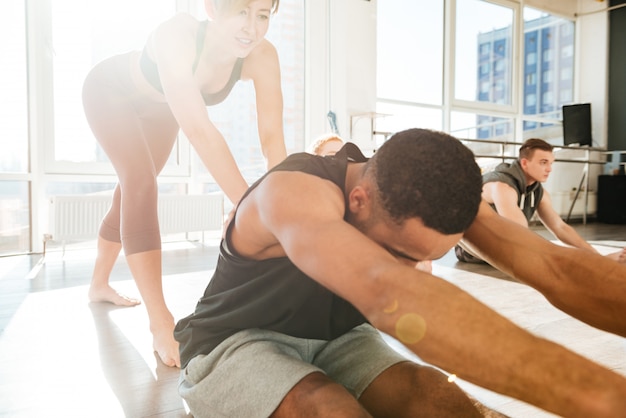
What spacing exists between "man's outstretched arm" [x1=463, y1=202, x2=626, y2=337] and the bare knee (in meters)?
0.35

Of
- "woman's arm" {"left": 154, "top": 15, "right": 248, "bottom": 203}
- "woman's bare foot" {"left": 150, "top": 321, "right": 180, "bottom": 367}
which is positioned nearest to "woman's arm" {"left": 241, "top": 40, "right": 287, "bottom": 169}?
"woman's arm" {"left": 154, "top": 15, "right": 248, "bottom": 203}

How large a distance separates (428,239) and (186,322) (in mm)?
517

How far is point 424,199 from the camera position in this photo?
0.60 meters

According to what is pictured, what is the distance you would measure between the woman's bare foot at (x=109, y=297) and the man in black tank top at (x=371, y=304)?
1.25 metres

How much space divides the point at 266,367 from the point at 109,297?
155 centimetres

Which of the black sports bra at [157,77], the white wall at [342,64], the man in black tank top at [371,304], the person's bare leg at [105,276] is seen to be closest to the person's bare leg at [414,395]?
the man in black tank top at [371,304]

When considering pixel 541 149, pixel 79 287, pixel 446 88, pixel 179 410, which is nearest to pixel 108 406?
pixel 179 410

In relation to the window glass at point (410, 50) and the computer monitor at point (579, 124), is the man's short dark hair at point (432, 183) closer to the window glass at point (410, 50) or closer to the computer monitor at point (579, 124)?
the window glass at point (410, 50)

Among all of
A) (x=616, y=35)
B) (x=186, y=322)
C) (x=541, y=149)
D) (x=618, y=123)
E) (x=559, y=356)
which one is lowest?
(x=186, y=322)

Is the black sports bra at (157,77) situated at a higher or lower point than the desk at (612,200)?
higher

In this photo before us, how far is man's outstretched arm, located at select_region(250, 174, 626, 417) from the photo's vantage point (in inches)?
17.7

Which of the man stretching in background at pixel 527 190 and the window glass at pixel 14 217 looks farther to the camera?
the window glass at pixel 14 217

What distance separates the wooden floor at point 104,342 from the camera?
3.78 feet

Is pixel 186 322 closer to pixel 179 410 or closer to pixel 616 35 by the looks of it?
pixel 179 410
